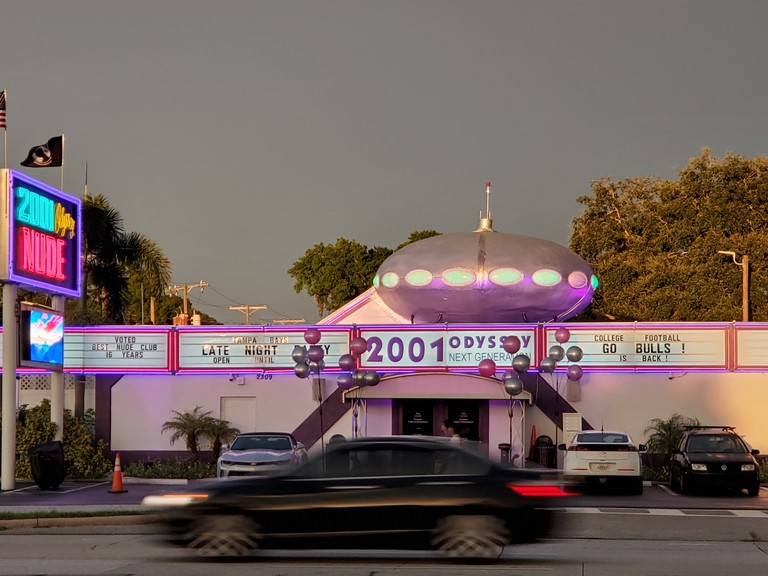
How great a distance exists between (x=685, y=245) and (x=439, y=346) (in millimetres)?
33319

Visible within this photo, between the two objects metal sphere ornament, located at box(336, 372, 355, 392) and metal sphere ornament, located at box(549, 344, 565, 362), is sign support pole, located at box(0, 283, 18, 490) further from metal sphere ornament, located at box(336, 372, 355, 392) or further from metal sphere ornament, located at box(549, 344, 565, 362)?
metal sphere ornament, located at box(549, 344, 565, 362)

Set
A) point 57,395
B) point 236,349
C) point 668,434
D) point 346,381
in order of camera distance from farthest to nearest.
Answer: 1. point 236,349
2. point 668,434
3. point 346,381
4. point 57,395

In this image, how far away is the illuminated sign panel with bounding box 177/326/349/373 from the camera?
35.3 metres

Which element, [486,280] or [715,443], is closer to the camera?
[715,443]

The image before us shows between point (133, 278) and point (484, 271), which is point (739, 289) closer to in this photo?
point (484, 271)

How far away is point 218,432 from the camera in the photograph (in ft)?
119

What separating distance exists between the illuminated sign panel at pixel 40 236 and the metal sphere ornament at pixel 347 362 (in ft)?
24.1

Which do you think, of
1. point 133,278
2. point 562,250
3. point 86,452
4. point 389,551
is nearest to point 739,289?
point 562,250

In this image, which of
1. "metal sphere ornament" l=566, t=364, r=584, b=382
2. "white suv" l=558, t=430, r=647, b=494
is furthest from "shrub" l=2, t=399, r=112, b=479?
"white suv" l=558, t=430, r=647, b=494

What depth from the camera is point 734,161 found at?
64.0 metres

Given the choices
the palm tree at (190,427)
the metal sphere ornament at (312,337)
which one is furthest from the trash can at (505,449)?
the palm tree at (190,427)

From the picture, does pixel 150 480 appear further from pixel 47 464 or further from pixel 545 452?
pixel 545 452

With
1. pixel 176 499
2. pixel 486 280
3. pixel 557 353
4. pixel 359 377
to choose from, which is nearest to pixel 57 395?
pixel 359 377

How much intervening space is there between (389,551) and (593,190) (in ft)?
181
